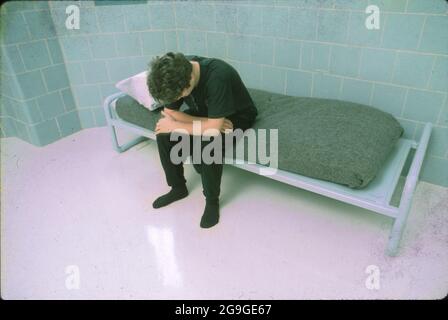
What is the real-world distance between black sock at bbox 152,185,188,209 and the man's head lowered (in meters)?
0.65

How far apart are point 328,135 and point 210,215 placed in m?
0.76

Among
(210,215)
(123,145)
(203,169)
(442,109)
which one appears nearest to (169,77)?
(203,169)

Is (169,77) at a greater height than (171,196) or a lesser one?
greater

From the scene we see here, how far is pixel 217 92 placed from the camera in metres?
1.61

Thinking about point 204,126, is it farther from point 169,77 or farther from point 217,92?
point 169,77

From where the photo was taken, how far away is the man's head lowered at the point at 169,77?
4.82 feet

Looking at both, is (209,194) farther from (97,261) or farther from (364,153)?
(364,153)

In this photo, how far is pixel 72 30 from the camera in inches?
98.4

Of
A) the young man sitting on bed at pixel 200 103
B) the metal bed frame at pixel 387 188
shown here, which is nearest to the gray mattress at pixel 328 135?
the metal bed frame at pixel 387 188

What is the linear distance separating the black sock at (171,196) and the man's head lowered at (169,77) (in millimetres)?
649

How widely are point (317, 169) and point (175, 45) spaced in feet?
5.84

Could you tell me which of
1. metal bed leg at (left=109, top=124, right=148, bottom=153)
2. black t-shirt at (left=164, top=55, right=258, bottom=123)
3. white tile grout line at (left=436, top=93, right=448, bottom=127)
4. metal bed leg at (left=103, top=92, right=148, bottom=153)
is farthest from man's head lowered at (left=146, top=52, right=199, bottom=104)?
white tile grout line at (left=436, top=93, right=448, bottom=127)

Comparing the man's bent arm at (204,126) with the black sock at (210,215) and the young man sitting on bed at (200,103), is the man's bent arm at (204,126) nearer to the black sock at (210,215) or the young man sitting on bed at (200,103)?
the young man sitting on bed at (200,103)

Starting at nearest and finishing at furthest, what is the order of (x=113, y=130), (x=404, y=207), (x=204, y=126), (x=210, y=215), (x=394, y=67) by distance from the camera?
(x=404, y=207) → (x=204, y=126) → (x=210, y=215) → (x=394, y=67) → (x=113, y=130)
